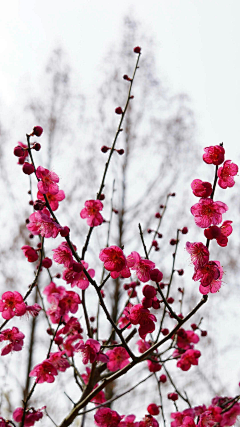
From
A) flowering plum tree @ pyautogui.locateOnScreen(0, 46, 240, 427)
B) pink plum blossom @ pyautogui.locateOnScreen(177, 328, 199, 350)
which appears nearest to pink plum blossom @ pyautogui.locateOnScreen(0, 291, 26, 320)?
flowering plum tree @ pyautogui.locateOnScreen(0, 46, 240, 427)

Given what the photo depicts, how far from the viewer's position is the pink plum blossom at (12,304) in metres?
1.55

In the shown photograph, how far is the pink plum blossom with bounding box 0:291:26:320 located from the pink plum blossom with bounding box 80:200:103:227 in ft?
Answer: 1.65

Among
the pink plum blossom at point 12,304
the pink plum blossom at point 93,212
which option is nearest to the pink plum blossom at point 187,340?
the pink plum blossom at point 93,212

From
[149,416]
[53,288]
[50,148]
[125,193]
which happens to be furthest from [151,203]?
[149,416]

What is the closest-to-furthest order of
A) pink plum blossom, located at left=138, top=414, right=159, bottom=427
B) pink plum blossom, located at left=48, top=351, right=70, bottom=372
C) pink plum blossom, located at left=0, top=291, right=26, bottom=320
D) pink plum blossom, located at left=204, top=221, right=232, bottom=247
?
1. pink plum blossom, located at left=204, top=221, right=232, bottom=247
2. pink plum blossom, located at left=0, top=291, right=26, bottom=320
3. pink plum blossom, located at left=48, top=351, right=70, bottom=372
4. pink plum blossom, located at left=138, top=414, right=159, bottom=427

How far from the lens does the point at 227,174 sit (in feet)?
4.38

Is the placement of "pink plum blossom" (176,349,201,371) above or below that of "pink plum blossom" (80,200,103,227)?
below

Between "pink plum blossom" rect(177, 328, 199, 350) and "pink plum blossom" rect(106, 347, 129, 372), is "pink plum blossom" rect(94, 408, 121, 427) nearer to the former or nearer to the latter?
"pink plum blossom" rect(106, 347, 129, 372)

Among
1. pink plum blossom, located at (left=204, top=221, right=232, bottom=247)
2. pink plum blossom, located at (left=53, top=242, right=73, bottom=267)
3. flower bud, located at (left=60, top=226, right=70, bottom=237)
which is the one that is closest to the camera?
pink plum blossom, located at (left=204, top=221, right=232, bottom=247)

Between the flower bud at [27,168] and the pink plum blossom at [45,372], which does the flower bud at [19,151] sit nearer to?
the flower bud at [27,168]

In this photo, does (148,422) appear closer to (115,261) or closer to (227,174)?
(115,261)

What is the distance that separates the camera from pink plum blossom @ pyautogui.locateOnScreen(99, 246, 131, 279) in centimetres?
138

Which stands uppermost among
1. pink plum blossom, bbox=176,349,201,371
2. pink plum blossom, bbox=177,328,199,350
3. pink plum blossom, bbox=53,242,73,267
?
pink plum blossom, bbox=53,242,73,267

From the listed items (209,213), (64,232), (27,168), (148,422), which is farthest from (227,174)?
(148,422)
